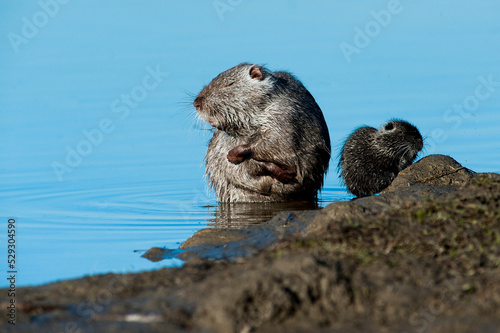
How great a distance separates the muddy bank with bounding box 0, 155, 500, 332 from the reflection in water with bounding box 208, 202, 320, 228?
3.20 m

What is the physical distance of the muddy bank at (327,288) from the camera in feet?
14.3

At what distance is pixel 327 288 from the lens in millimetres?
4516

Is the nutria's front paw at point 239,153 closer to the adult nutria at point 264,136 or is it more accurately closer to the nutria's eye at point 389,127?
the adult nutria at point 264,136

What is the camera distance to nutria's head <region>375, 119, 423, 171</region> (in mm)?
10391

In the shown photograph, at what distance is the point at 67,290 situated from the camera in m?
5.13

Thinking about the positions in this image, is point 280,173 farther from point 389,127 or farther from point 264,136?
point 389,127

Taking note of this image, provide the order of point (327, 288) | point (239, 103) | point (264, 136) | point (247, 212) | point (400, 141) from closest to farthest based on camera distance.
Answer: point (327, 288)
point (247, 212)
point (264, 136)
point (400, 141)
point (239, 103)

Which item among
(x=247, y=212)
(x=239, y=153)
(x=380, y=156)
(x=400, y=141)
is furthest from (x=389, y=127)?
(x=247, y=212)

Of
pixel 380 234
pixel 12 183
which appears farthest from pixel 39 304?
pixel 12 183

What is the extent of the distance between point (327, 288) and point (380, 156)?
20.2 ft

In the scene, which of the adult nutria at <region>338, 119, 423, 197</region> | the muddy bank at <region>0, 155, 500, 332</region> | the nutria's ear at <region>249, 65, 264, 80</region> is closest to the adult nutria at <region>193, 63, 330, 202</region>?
the nutria's ear at <region>249, 65, 264, 80</region>

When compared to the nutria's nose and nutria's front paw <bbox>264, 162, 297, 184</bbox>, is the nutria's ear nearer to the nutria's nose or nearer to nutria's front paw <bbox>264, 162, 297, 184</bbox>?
the nutria's nose

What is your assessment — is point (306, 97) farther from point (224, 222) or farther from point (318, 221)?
point (318, 221)

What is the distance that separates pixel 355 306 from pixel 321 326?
0.94 feet
